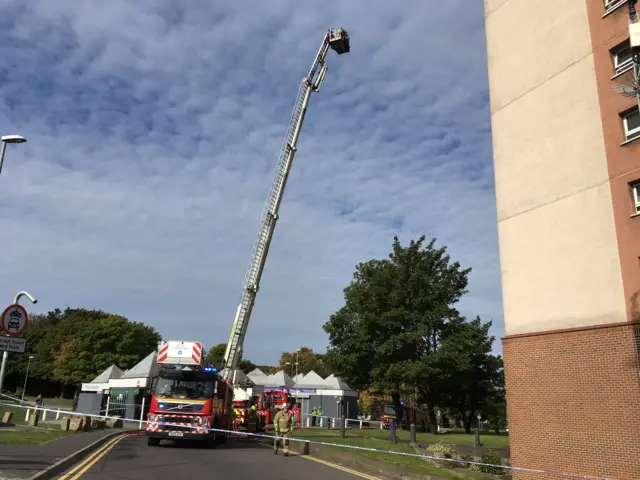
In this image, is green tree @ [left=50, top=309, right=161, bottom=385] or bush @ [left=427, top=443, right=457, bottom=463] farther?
green tree @ [left=50, top=309, right=161, bottom=385]

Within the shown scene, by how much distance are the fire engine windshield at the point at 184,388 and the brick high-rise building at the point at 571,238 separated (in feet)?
32.8

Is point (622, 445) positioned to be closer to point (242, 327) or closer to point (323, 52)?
point (242, 327)

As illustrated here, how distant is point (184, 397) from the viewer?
1734cm

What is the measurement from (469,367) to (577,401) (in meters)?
21.9

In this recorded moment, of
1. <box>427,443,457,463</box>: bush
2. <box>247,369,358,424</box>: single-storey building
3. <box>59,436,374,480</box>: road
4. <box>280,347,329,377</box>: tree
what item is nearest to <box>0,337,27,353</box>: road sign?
<box>59,436,374,480</box>: road

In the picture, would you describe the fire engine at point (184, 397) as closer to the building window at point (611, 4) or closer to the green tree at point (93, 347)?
the building window at point (611, 4)

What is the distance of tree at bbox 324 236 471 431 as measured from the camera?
35.8 metres

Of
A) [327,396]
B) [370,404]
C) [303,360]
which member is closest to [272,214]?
[327,396]

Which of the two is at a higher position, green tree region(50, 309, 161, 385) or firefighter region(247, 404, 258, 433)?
green tree region(50, 309, 161, 385)

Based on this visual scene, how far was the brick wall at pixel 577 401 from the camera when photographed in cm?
1355

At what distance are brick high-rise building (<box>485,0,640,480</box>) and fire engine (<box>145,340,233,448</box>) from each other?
979 cm

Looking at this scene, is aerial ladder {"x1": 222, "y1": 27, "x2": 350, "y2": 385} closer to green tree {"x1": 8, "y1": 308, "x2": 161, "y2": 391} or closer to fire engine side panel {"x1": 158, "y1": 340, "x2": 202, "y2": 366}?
fire engine side panel {"x1": 158, "y1": 340, "x2": 202, "y2": 366}

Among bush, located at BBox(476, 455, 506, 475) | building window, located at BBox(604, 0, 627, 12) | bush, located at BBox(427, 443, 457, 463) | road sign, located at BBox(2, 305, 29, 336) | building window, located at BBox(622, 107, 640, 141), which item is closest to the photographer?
road sign, located at BBox(2, 305, 29, 336)

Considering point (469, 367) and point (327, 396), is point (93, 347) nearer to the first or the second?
point (327, 396)
